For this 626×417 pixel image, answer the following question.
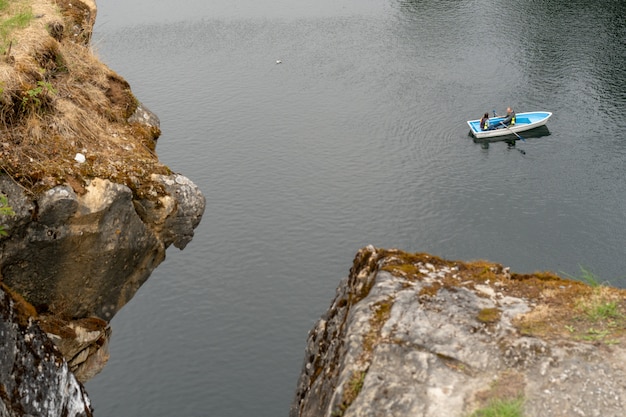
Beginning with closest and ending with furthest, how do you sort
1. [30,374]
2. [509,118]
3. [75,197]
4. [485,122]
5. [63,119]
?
1. [30,374]
2. [75,197]
3. [63,119]
4. [485,122]
5. [509,118]

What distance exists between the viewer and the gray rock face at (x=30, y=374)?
12852mm

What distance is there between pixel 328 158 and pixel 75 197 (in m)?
41.9

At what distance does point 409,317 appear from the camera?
12.2m

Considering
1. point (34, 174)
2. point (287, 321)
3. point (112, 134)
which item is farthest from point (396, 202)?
point (34, 174)

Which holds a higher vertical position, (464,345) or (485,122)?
(464,345)

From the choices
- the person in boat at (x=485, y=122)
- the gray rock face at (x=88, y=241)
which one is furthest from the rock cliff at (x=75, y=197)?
the person in boat at (x=485, y=122)

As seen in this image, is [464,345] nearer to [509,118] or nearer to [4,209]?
[4,209]

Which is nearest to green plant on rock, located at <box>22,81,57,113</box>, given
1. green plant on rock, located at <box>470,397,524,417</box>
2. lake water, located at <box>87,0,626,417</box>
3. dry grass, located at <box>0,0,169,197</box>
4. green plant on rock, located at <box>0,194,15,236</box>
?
dry grass, located at <box>0,0,169,197</box>

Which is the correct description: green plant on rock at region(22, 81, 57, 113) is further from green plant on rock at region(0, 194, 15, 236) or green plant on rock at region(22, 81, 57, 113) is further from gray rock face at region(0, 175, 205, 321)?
green plant on rock at region(0, 194, 15, 236)

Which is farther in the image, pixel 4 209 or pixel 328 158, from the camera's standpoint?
pixel 328 158

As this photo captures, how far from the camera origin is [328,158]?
195ft

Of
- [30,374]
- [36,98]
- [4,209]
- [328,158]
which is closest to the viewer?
[30,374]

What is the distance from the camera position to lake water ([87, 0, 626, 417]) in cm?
4338

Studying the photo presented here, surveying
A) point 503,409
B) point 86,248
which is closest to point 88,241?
point 86,248
